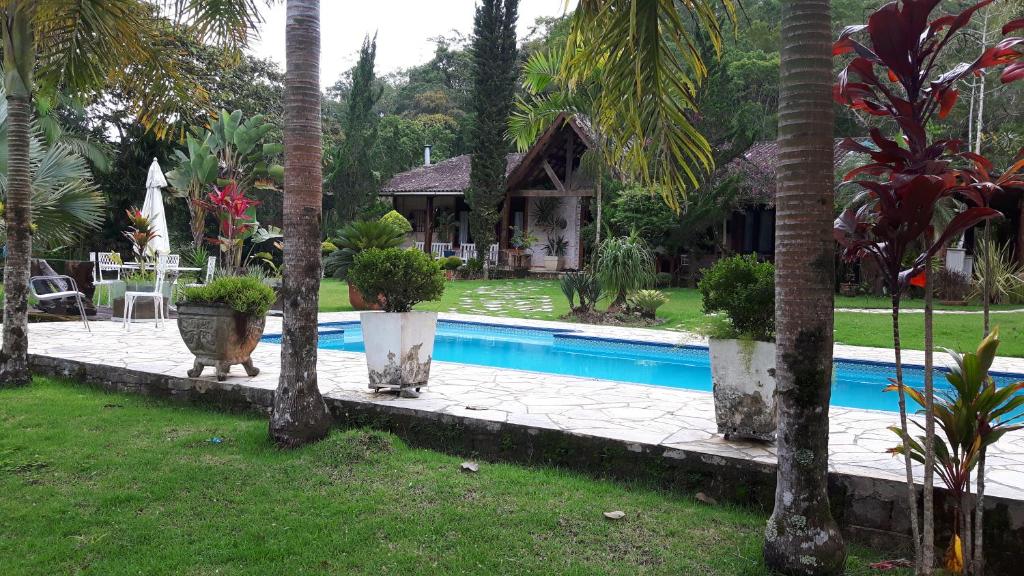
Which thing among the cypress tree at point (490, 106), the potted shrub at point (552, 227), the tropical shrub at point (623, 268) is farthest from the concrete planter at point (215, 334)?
the potted shrub at point (552, 227)

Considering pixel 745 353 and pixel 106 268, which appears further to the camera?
pixel 106 268

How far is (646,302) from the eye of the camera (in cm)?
1253

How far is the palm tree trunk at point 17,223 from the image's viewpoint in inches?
238

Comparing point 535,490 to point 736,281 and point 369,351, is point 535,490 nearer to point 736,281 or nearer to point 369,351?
point 736,281

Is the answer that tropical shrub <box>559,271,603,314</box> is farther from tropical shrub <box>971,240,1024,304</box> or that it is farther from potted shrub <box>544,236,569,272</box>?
potted shrub <box>544,236,569,272</box>

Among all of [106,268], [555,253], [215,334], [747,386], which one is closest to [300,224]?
[215,334]

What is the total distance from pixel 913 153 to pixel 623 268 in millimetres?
10002

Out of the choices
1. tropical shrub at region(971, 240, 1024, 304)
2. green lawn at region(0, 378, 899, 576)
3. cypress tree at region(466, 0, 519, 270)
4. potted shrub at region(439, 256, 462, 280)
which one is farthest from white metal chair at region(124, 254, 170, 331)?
tropical shrub at region(971, 240, 1024, 304)

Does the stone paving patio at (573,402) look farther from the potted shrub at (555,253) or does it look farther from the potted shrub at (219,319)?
the potted shrub at (555,253)

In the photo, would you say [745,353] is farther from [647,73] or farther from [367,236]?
[367,236]

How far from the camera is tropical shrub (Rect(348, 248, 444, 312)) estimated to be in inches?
207

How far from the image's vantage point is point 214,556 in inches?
116

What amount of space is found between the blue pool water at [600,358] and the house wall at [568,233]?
11224mm

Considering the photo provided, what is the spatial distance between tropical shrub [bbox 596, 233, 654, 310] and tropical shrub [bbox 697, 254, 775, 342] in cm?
817
